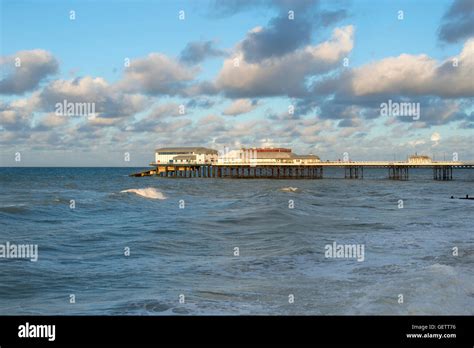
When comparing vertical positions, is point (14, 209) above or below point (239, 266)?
above

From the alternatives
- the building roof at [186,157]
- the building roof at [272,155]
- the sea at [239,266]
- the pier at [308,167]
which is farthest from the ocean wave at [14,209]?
the building roof at [272,155]

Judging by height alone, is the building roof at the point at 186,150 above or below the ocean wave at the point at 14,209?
above

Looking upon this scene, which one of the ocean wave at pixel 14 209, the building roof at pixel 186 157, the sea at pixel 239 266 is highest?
the building roof at pixel 186 157

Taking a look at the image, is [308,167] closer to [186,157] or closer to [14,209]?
[186,157]

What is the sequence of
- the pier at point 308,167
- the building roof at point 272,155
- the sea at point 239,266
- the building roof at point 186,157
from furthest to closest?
the building roof at point 186,157, the building roof at point 272,155, the pier at point 308,167, the sea at point 239,266

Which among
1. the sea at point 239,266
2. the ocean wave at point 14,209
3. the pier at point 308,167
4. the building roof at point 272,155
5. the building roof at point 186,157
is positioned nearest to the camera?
the sea at point 239,266

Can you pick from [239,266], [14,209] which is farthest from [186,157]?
[239,266]

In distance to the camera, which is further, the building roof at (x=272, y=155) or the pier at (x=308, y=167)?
the building roof at (x=272, y=155)

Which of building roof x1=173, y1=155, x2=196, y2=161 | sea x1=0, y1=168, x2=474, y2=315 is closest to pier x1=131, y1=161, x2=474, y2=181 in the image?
building roof x1=173, y1=155, x2=196, y2=161

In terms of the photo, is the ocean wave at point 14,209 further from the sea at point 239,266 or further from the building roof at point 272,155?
the building roof at point 272,155

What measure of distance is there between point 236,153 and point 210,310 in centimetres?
10980

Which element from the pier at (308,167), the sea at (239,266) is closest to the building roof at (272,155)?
the pier at (308,167)

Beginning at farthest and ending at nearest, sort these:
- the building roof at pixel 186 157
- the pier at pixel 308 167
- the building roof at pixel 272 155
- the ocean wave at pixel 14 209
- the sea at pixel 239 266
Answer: the building roof at pixel 186 157 < the building roof at pixel 272 155 < the pier at pixel 308 167 < the ocean wave at pixel 14 209 < the sea at pixel 239 266
